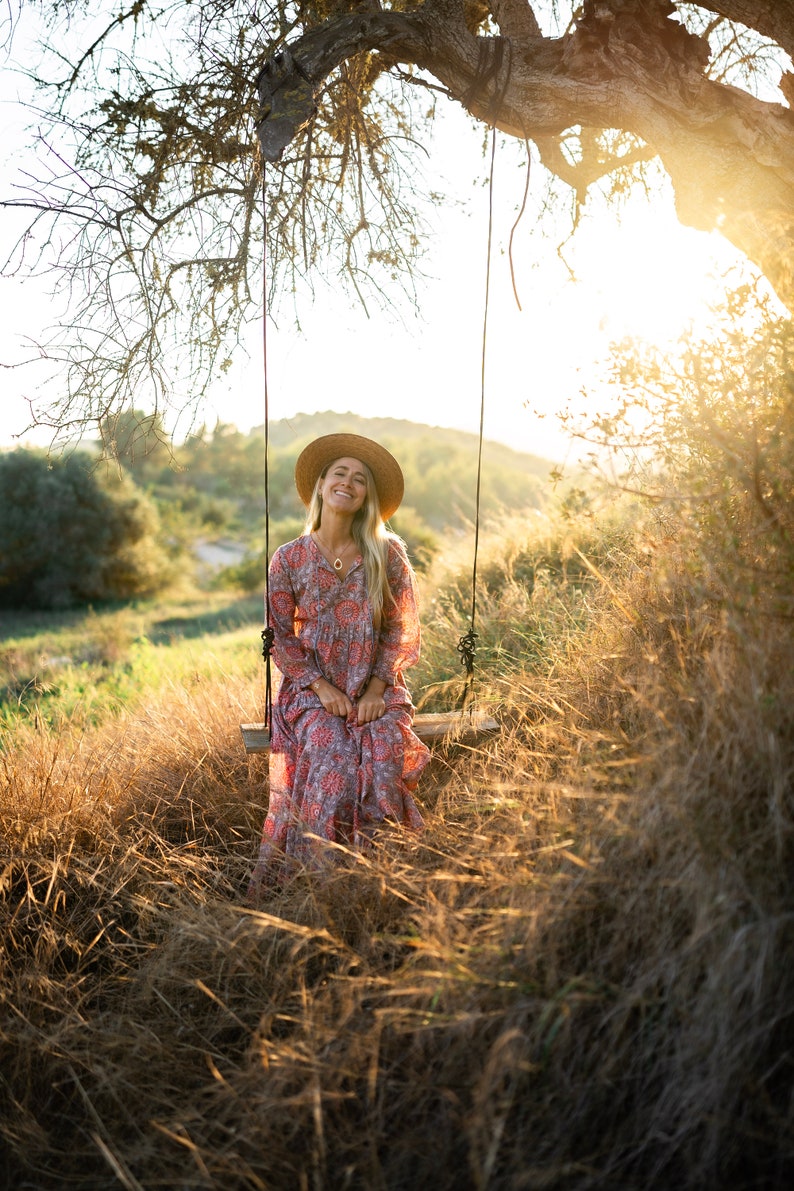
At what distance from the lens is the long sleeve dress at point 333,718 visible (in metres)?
3.32

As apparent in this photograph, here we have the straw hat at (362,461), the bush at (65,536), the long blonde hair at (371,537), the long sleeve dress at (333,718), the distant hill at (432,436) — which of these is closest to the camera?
the long sleeve dress at (333,718)

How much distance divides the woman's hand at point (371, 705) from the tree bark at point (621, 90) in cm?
227

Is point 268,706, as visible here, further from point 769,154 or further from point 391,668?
point 769,154

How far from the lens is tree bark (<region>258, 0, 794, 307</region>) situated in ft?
11.2

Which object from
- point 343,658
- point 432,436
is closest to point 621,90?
point 343,658

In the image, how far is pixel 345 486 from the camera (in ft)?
12.4

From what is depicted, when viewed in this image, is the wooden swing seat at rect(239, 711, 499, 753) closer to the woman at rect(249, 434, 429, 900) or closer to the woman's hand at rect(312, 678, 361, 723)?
the woman at rect(249, 434, 429, 900)

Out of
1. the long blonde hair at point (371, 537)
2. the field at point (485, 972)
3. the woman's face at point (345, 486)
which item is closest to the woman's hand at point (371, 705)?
the long blonde hair at point (371, 537)

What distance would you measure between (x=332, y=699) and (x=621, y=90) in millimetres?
2918

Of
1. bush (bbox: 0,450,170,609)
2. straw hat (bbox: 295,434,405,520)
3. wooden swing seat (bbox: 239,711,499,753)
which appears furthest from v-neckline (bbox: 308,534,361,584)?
bush (bbox: 0,450,170,609)

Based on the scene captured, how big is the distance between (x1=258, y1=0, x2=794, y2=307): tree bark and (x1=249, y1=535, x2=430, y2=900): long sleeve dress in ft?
6.15

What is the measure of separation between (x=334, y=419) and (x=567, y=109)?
165 feet

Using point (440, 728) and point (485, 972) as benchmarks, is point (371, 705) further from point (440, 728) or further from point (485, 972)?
point (485, 972)

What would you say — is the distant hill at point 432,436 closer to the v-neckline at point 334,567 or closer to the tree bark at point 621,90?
the tree bark at point 621,90
